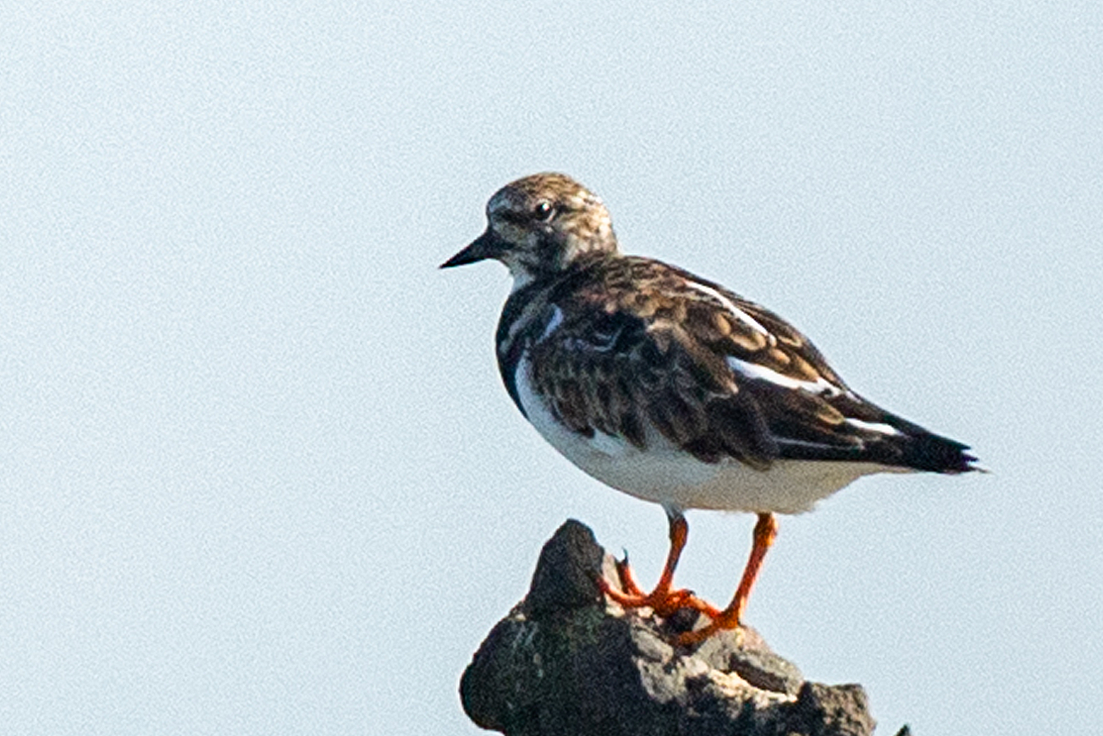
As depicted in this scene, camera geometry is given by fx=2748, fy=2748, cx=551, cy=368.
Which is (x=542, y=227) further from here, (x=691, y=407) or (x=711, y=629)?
(x=711, y=629)

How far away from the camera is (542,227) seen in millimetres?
19891

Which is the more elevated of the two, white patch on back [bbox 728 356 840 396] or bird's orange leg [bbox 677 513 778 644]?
white patch on back [bbox 728 356 840 396]

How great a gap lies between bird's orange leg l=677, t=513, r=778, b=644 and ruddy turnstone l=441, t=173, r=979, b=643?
13 millimetres

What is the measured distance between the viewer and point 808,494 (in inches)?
679

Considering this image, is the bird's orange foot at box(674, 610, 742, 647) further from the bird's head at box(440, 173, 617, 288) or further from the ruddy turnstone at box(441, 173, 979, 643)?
the bird's head at box(440, 173, 617, 288)

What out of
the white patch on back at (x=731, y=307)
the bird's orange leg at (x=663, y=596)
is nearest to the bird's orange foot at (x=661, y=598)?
the bird's orange leg at (x=663, y=596)

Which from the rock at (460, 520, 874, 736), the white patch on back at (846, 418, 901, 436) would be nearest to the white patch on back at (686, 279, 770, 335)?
the white patch on back at (846, 418, 901, 436)

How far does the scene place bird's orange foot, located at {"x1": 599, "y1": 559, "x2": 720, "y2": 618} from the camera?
1639 cm

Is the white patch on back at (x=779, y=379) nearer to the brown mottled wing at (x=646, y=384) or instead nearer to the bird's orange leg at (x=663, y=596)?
the brown mottled wing at (x=646, y=384)

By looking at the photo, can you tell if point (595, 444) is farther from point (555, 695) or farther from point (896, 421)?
point (555, 695)

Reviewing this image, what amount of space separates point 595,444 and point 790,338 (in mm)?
1446

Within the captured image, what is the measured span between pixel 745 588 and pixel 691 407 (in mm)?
1195

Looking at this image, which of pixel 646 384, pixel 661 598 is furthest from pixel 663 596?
pixel 646 384

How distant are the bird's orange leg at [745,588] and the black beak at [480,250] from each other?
3.25 metres
